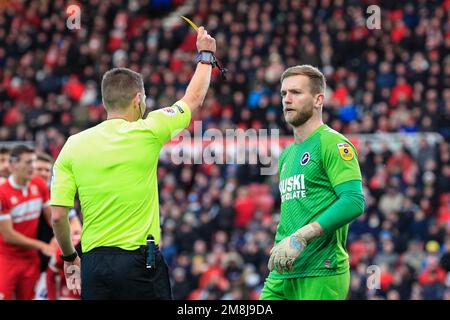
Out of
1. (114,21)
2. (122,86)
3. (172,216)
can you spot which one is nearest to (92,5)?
(114,21)

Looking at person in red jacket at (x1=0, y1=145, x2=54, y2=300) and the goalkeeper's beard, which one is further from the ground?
the goalkeeper's beard

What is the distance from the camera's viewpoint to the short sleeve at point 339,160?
6488 millimetres

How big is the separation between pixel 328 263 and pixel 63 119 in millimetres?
16325

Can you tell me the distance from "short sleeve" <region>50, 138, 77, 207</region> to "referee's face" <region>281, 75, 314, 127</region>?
1.48 m

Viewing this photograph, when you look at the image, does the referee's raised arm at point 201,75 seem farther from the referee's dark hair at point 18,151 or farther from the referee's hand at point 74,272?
the referee's dark hair at point 18,151

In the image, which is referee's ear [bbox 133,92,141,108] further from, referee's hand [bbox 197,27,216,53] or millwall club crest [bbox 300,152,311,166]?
millwall club crest [bbox 300,152,311,166]

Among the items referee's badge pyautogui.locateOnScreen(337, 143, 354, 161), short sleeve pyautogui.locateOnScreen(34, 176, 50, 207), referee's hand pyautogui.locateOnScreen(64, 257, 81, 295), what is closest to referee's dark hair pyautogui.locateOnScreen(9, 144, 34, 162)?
short sleeve pyautogui.locateOnScreen(34, 176, 50, 207)

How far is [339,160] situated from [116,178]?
55.4 inches

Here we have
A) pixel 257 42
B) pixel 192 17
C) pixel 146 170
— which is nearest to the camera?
pixel 146 170

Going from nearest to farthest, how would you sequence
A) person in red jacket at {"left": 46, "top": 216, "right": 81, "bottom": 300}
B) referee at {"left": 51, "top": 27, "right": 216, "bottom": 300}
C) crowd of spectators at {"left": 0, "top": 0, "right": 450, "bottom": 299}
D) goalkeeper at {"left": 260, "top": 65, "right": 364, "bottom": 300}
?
1. goalkeeper at {"left": 260, "top": 65, "right": 364, "bottom": 300}
2. referee at {"left": 51, "top": 27, "right": 216, "bottom": 300}
3. person in red jacket at {"left": 46, "top": 216, "right": 81, "bottom": 300}
4. crowd of spectators at {"left": 0, "top": 0, "right": 450, "bottom": 299}

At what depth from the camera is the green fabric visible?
20.7 feet

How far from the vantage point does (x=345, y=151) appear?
657 centimetres
